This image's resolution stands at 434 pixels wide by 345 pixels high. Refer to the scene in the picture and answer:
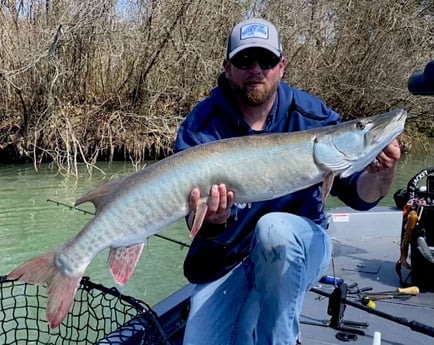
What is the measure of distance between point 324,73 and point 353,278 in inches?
421

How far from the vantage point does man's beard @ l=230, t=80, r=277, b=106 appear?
2.65 m

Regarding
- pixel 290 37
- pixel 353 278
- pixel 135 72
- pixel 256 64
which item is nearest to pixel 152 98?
pixel 135 72

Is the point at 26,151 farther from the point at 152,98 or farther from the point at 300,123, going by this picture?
the point at 300,123

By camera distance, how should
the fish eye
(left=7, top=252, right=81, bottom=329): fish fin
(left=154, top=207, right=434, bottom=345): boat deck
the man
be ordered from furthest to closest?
(left=154, top=207, right=434, bottom=345): boat deck < the man < the fish eye < (left=7, top=252, right=81, bottom=329): fish fin

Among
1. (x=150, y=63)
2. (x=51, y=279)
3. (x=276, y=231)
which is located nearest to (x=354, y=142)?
(x=276, y=231)

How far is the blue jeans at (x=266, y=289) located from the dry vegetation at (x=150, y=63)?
855 cm

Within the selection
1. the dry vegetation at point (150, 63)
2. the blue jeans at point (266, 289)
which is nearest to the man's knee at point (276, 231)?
the blue jeans at point (266, 289)

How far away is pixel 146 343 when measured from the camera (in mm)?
2531

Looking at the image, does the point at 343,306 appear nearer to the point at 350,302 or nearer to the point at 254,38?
the point at 350,302

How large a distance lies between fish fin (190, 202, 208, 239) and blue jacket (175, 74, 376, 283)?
338 mm

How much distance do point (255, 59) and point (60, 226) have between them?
5307 mm

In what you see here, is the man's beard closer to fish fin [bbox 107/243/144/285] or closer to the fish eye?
the fish eye

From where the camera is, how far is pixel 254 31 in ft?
8.80

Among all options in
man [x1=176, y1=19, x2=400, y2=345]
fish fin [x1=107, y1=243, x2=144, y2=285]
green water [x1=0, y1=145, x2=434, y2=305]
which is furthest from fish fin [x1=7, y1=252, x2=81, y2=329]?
Answer: green water [x1=0, y1=145, x2=434, y2=305]
